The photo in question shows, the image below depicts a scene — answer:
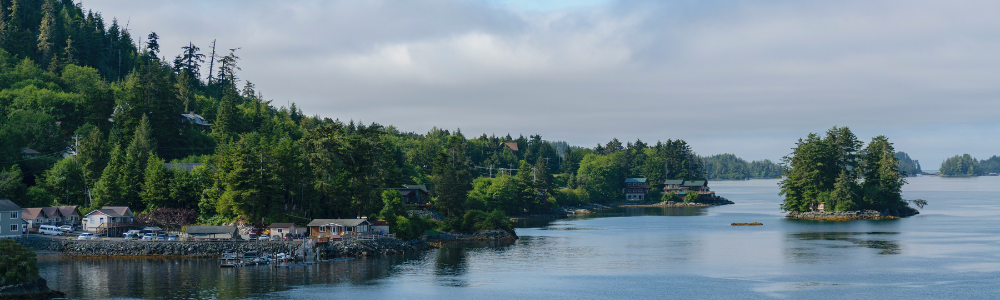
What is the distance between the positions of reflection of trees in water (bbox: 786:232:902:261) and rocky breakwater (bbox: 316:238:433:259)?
4539cm

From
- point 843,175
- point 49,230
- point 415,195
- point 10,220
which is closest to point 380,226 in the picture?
point 49,230

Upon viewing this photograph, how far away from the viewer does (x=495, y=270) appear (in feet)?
241

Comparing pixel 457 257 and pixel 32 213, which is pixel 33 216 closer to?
pixel 32 213

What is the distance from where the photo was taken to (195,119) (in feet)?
449

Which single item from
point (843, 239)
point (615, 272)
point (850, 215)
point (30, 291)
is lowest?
point (615, 272)

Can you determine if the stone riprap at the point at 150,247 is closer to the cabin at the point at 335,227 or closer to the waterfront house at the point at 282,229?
the waterfront house at the point at 282,229

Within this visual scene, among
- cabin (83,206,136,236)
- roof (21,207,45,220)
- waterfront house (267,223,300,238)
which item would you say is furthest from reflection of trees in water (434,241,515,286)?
roof (21,207,45,220)

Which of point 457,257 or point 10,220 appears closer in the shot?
point 10,220

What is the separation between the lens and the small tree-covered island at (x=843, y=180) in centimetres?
14612

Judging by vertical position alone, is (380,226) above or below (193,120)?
below

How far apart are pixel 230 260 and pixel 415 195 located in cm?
5771

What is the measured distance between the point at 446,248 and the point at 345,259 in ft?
52.6

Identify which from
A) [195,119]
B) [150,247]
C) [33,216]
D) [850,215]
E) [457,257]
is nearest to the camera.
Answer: [150,247]

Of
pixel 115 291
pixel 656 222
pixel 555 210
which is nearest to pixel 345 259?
pixel 115 291
